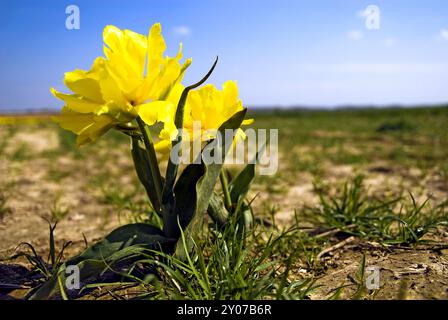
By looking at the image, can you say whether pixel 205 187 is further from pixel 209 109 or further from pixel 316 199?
pixel 316 199

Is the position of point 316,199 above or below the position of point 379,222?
below

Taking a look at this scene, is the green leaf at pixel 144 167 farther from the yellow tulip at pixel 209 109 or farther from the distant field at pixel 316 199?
the distant field at pixel 316 199

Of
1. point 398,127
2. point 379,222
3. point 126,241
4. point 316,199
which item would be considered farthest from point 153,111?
point 398,127

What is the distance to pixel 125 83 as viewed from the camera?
48.9 inches

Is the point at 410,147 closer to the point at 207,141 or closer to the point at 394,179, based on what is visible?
the point at 394,179

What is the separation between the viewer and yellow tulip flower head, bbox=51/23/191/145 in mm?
1226

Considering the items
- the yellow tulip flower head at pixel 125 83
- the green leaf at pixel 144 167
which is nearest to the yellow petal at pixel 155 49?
the yellow tulip flower head at pixel 125 83

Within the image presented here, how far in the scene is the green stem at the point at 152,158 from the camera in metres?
1.35

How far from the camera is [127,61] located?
1.24 m

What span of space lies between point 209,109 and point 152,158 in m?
0.29

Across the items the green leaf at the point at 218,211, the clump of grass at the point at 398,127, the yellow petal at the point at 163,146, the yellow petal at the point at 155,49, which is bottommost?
the green leaf at the point at 218,211

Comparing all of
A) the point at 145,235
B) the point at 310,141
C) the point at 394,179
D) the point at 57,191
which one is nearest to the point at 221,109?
the point at 145,235

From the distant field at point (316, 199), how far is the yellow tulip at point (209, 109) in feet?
1.86
